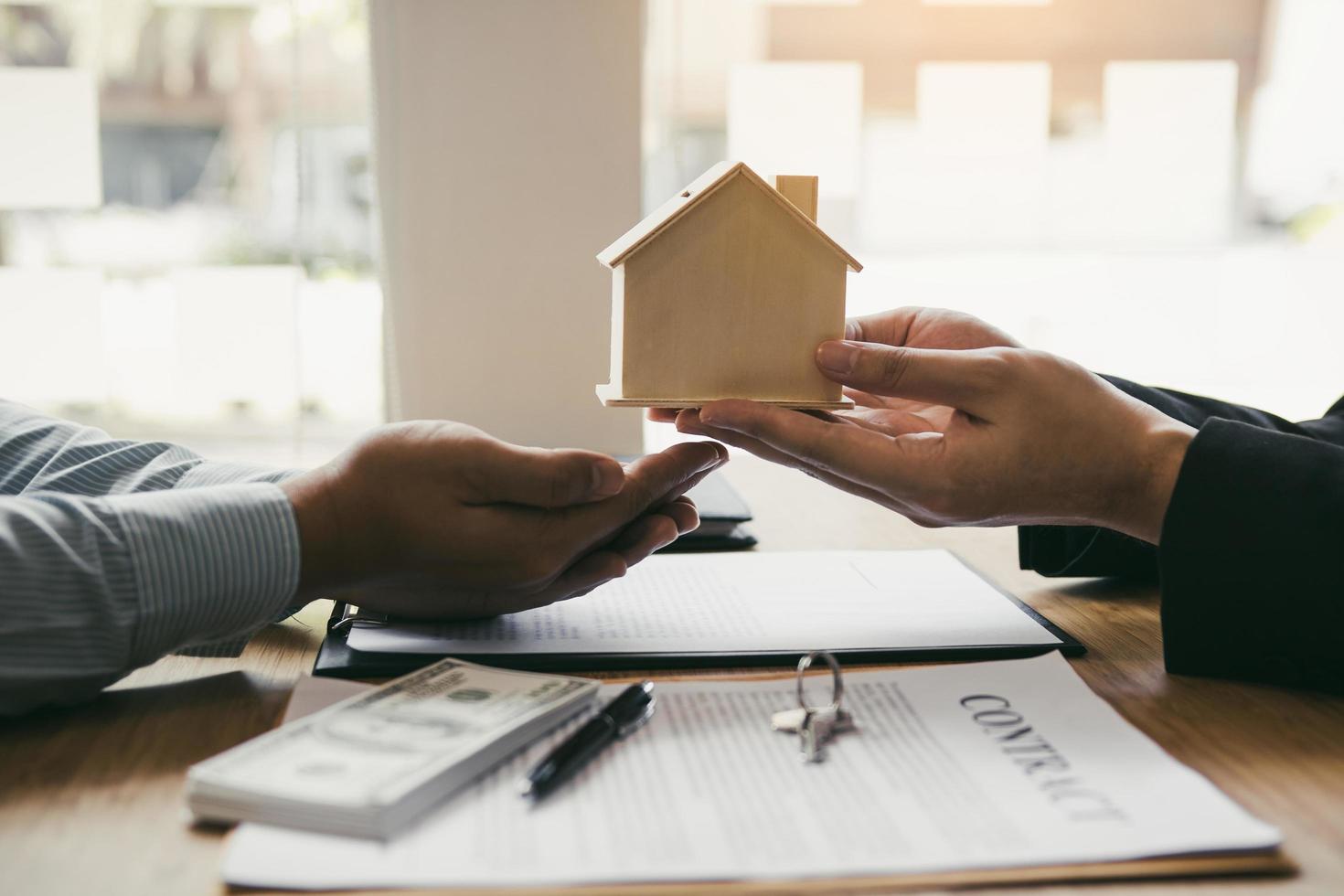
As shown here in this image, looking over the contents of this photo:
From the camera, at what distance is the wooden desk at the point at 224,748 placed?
0.53 meters

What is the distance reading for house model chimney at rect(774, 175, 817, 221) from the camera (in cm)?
88

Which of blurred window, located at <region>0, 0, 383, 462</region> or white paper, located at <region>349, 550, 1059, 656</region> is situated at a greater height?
blurred window, located at <region>0, 0, 383, 462</region>

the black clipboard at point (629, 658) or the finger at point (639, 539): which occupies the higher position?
the finger at point (639, 539)

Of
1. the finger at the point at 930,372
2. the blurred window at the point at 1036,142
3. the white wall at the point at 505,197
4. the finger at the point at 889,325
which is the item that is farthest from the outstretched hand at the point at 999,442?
the blurred window at the point at 1036,142

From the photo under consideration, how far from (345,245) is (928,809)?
59.2 inches

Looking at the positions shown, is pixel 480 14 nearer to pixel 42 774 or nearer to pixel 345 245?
pixel 345 245

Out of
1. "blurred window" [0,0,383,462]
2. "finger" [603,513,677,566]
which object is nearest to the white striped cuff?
"finger" [603,513,677,566]

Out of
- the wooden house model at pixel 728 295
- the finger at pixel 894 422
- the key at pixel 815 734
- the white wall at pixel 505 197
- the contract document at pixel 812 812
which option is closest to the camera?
the contract document at pixel 812 812

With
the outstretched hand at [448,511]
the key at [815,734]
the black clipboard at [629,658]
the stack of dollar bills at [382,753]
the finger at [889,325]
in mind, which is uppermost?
the finger at [889,325]

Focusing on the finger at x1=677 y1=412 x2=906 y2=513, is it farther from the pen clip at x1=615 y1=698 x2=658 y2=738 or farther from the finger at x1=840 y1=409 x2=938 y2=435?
the pen clip at x1=615 y1=698 x2=658 y2=738

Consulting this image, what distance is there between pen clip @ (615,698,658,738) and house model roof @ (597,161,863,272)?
35 cm

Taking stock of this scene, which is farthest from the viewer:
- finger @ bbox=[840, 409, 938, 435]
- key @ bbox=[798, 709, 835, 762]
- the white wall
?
the white wall

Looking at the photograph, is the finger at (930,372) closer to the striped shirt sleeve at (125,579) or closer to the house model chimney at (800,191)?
the house model chimney at (800,191)

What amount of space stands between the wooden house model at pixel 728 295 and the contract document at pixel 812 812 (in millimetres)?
284
